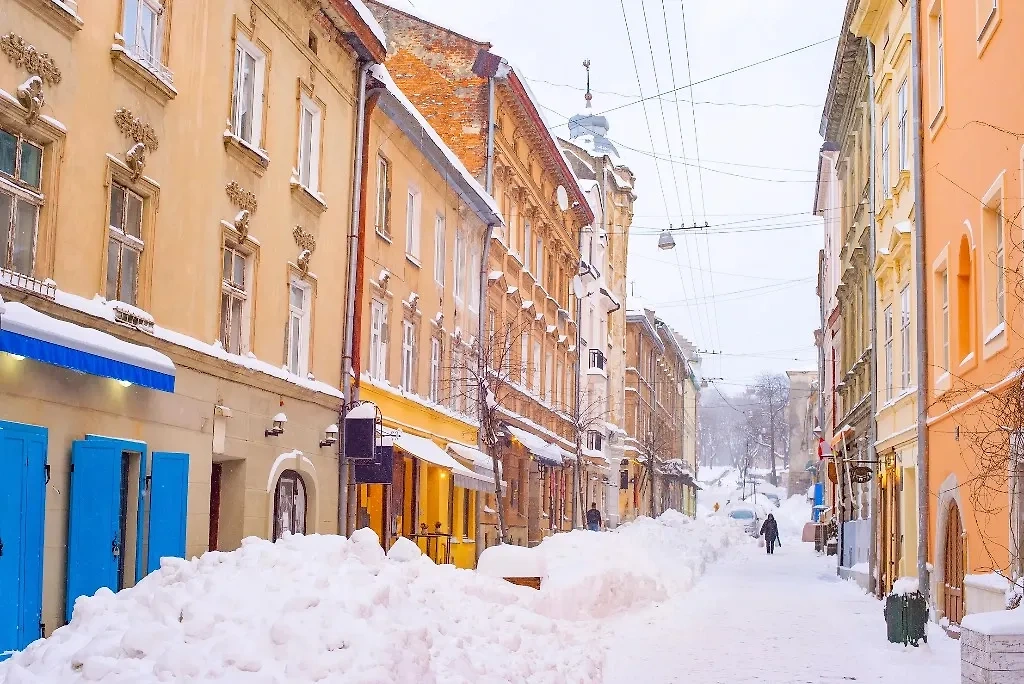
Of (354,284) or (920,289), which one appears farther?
(354,284)

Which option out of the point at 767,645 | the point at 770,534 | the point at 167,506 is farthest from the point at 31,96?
the point at 770,534

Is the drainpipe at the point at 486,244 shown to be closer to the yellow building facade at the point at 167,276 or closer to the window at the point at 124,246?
the yellow building facade at the point at 167,276

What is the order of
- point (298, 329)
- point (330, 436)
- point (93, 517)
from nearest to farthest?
point (93, 517) < point (298, 329) < point (330, 436)

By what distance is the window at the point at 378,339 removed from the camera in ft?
75.2

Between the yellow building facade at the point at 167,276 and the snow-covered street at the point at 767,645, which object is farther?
the snow-covered street at the point at 767,645

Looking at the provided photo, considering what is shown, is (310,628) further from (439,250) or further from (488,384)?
(439,250)

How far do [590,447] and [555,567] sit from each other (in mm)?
33362

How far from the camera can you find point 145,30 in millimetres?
14172

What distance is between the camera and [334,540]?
11.4 metres

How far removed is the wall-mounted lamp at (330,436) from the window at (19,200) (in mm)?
8865

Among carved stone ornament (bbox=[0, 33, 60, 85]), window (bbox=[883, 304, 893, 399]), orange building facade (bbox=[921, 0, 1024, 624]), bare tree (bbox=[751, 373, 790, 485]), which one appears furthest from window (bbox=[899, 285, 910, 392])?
bare tree (bbox=[751, 373, 790, 485])

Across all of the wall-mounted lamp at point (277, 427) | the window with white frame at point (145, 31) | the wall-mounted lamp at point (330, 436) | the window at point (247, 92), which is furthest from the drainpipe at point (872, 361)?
the window with white frame at point (145, 31)

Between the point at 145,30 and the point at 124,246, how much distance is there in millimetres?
2483

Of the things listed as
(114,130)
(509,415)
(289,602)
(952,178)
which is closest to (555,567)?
(952,178)
